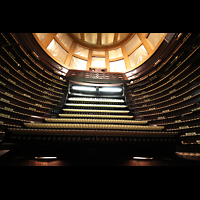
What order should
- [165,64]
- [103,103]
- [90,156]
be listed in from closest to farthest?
[90,156]
[165,64]
[103,103]

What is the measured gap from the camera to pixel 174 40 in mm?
4129

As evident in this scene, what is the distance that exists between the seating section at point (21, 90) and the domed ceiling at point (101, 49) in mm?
2153

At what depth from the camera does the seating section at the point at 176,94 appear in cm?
294

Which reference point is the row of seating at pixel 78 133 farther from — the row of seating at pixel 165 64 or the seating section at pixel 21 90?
the row of seating at pixel 165 64

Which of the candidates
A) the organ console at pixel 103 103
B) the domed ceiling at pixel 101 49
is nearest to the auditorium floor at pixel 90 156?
the organ console at pixel 103 103

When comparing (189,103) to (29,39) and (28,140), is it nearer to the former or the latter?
(28,140)

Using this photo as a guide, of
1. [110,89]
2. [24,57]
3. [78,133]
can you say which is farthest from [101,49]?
[78,133]

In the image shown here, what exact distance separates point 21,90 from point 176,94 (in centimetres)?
629

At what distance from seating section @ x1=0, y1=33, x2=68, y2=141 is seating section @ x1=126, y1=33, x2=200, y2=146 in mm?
4049

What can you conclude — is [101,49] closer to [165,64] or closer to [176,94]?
[165,64]

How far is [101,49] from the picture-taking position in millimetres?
8945

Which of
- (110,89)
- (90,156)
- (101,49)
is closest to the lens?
(90,156)

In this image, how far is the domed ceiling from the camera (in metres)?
6.27

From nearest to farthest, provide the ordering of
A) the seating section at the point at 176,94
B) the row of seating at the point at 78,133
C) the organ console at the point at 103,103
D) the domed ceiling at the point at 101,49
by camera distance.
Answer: the row of seating at the point at 78,133
the organ console at the point at 103,103
the seating section at the point at 176,94
the domed ceiling at the point at 101,49
